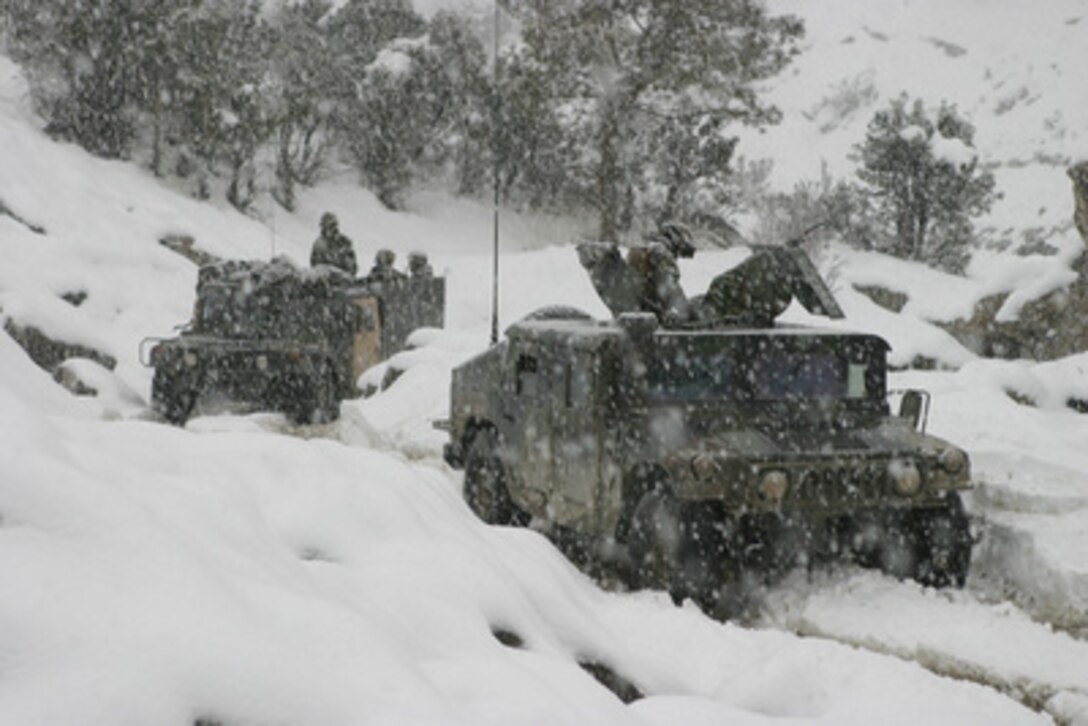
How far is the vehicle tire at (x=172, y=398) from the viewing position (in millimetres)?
12938

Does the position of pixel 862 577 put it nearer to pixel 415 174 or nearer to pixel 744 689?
pixel 744 689

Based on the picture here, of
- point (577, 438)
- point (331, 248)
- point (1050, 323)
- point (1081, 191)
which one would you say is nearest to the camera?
point (577, 438)

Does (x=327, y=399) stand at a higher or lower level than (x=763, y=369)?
lower

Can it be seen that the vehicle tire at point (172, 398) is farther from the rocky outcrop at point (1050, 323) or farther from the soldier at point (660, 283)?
the rocky outcrop at point (1050, 323)

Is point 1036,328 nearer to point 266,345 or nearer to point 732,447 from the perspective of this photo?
point 266,345

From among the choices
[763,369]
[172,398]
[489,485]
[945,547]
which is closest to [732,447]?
[763,369]

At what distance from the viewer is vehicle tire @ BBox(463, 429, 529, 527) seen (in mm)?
8656

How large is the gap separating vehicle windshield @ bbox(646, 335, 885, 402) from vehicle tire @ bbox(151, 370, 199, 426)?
23.7 ft

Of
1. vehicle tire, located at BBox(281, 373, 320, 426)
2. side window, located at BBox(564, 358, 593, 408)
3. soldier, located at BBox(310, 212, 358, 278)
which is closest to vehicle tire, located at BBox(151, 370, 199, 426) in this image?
vehicle tire, located at BBox(281, 373, 320, 426)

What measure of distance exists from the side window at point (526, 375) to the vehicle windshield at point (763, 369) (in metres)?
1.13

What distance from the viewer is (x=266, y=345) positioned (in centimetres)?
1317

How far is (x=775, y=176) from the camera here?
2174 inches

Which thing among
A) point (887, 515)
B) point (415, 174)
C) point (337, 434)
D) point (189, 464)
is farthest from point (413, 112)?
point (189, 464)

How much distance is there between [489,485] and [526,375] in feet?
3.15
